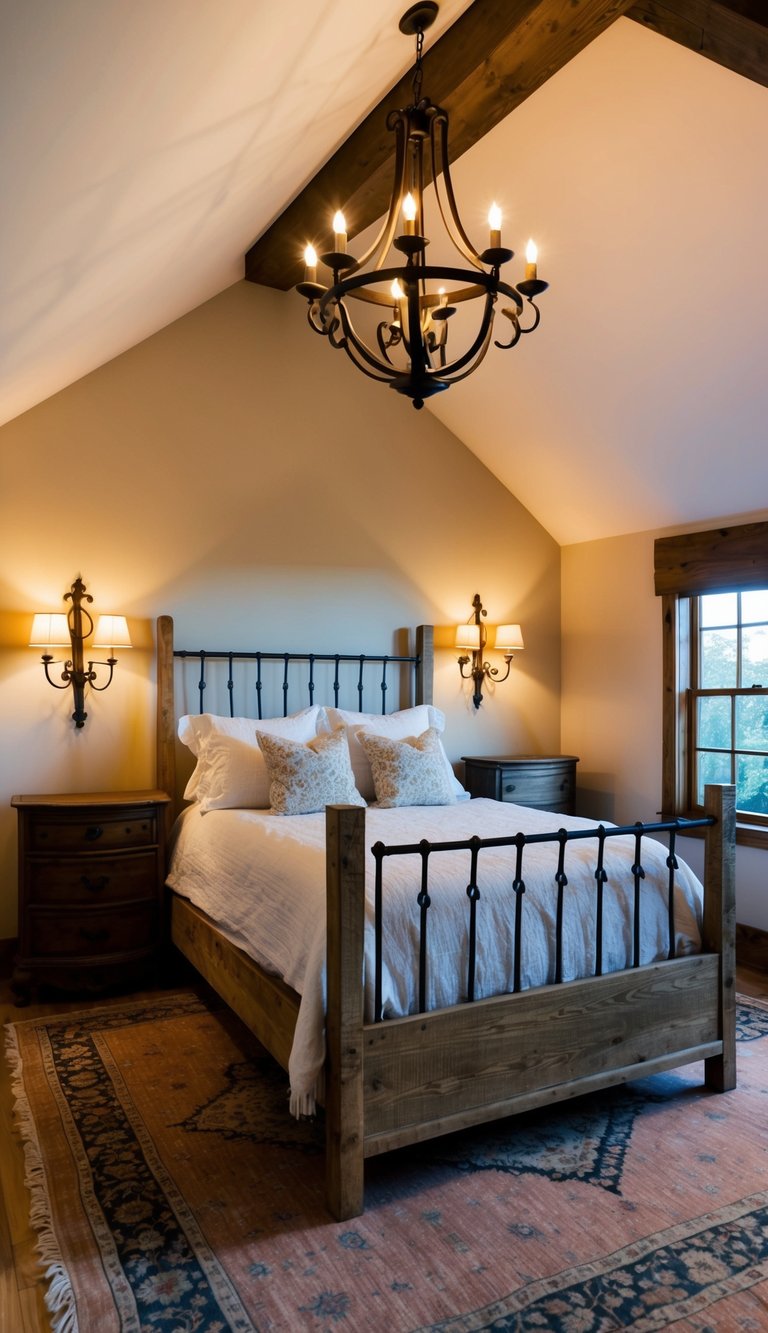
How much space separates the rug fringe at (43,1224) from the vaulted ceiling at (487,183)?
218 cm

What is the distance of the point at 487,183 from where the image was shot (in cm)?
351

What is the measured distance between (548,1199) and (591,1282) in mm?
298

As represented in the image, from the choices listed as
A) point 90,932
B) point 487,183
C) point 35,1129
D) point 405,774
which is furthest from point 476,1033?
point 487,183

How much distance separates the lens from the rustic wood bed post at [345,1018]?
2.11 metres

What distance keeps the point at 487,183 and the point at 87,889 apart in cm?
325

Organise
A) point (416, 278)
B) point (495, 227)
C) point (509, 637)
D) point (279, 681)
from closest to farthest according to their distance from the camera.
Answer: point (416, 278)
point (495, 227)
point (279, 681)
point (509, 637)

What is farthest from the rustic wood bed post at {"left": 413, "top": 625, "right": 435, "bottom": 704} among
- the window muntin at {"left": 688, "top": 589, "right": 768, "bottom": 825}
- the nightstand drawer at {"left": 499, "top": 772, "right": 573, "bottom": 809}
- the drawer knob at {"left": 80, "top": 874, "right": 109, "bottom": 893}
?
the drawer knob at {"left": 80, "top": 874, "right": 109, "bottom": 893}

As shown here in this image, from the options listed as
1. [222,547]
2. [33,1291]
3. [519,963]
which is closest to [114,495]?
[222,547]

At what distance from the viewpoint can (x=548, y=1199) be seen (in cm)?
218

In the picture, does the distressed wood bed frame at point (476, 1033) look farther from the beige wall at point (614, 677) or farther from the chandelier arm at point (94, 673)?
the beige wall at point (614, 677)

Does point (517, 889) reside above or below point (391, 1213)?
above

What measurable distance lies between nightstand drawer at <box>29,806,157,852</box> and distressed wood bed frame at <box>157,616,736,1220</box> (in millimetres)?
744

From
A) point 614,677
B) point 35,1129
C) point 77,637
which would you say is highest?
point 77,637

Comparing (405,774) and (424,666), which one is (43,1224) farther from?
(424,666)
